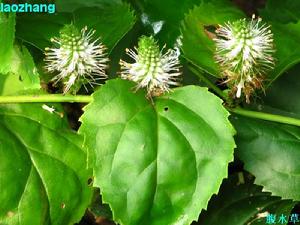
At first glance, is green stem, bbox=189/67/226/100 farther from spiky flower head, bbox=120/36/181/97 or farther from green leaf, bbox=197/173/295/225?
green leaf, bbox=197/173/295/225

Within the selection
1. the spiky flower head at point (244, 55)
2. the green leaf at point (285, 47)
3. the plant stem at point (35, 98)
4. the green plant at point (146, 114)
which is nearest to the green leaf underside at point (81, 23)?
the green plant at point (146, 114)

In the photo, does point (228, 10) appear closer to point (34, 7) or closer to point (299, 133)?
point (299, 133)

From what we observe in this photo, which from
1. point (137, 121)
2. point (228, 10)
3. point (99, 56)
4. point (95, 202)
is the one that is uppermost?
point (228, 10)

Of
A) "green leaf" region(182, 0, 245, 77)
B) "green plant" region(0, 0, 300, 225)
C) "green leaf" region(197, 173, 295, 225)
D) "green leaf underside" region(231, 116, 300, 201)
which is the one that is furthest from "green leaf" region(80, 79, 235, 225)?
"green leaf" region(197, 173, 295, 225)

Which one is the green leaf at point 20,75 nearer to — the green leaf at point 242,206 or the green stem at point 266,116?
the green stem at point 266,116

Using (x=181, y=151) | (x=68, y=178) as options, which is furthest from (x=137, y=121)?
(x=68, y=178)

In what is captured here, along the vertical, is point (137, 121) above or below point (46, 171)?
above
